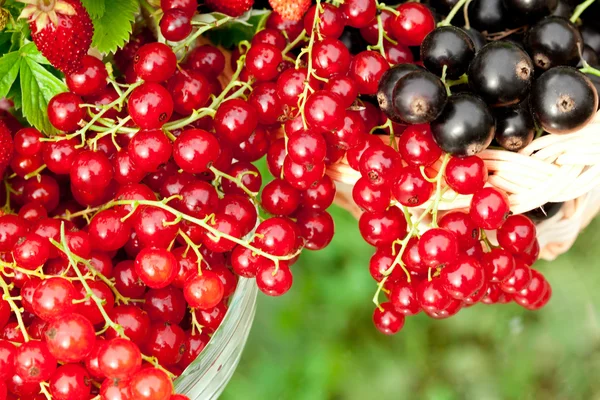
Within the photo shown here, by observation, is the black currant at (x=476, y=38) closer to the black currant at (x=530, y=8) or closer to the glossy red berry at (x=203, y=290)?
the black currant at (x=530, y=8)

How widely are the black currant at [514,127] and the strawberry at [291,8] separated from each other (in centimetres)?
28

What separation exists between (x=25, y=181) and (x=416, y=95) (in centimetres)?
50

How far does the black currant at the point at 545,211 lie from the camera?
958 millimetres

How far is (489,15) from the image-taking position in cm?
88

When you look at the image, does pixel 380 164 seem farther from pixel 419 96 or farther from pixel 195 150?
pixel 195 150

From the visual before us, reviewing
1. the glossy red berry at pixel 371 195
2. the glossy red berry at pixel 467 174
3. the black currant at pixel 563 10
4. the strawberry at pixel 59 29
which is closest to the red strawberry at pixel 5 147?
the strawberry at pixel 59 29

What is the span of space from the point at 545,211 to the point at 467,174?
13.1 inches

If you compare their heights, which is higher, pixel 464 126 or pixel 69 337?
pixel 464 126

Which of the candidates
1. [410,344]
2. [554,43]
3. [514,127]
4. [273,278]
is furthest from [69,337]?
[410,344]

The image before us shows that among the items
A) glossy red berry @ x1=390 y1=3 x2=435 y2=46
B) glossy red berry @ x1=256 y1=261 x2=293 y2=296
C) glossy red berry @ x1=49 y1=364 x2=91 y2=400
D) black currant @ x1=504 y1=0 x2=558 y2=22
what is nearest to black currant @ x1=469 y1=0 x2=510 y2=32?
black currant @ x1=504 y1=0 x2=558 y2=22

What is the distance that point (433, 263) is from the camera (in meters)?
0.71

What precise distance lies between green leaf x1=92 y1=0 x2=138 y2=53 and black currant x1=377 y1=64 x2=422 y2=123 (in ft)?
1.01

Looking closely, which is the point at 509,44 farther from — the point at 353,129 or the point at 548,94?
the point at 353,129

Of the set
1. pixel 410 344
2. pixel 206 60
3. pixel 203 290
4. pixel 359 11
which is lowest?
pixel 410 344
